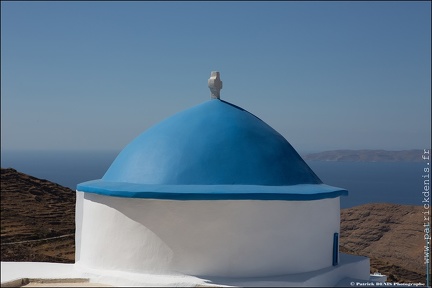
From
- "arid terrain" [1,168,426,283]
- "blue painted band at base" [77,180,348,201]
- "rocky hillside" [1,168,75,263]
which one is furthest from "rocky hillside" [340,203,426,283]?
"blue painted band at base" [77,180,348,201]

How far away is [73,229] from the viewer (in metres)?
28.2

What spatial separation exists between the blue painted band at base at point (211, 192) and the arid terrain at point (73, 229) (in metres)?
13.4

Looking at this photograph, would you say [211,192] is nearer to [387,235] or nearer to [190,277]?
[190,277]

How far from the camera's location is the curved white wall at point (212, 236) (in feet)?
27.2

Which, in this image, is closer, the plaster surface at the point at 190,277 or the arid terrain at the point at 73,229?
the plaster surface at the point at 190,277

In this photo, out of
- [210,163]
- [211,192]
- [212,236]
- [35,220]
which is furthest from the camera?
[35,220]

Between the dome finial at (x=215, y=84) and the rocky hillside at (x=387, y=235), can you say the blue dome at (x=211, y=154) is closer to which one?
the dome finial at (x=215, y=84)

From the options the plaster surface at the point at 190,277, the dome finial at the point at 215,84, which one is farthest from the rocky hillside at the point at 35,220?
the dome finial at the point at 215,84

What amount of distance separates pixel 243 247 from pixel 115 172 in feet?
9.69

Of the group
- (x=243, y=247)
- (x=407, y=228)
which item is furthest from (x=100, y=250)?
(x=407, y=228)

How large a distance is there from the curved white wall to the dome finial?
9.95 ft

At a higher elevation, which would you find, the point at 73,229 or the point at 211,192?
the point at 211,192

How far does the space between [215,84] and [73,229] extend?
20.2 meters

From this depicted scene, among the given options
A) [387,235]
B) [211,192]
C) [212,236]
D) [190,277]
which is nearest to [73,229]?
[387,235]
